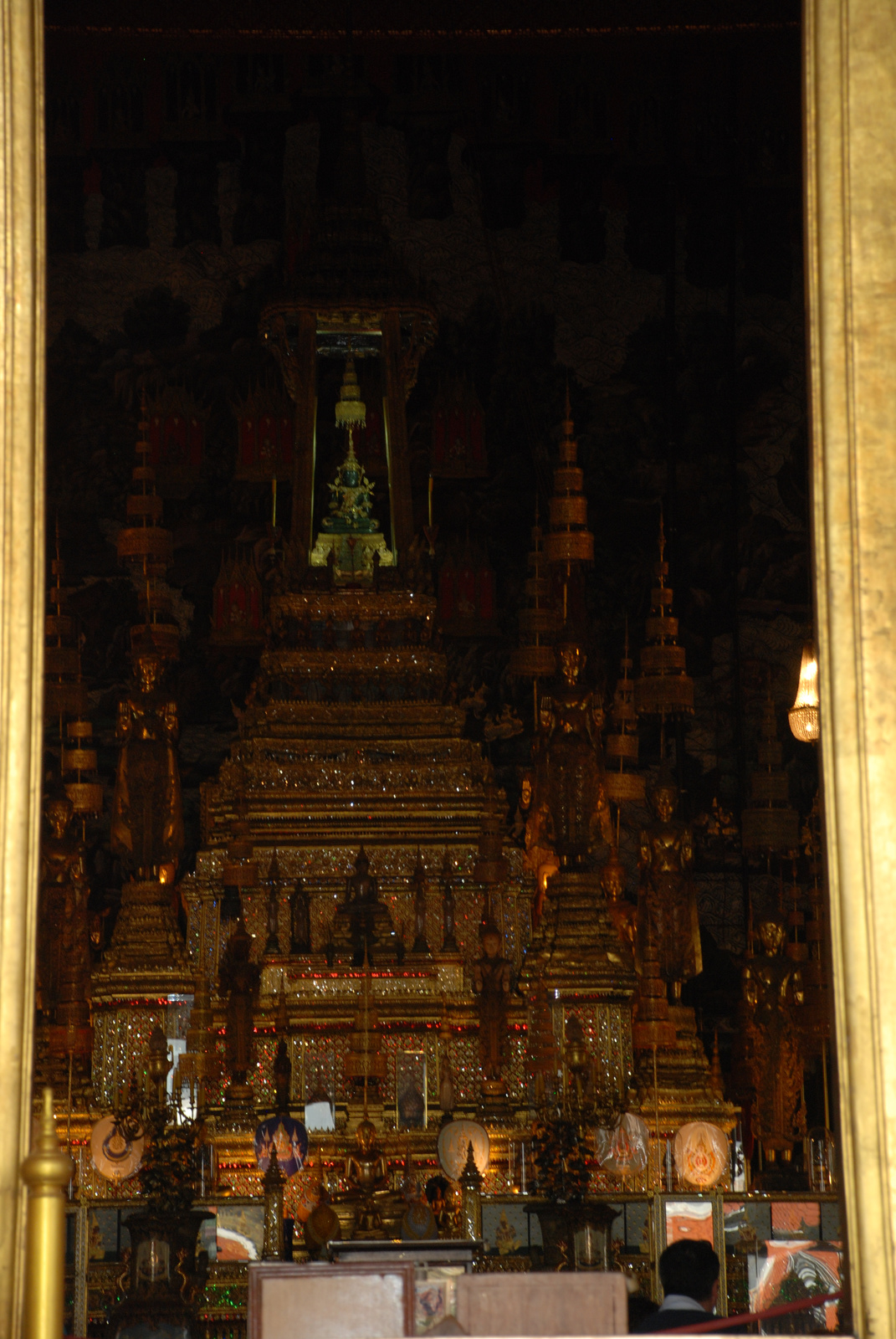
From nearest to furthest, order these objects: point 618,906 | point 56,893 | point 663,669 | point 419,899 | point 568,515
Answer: point 419,899 → point 56,893 → point 568,515 → point 618,906 → point 663,669

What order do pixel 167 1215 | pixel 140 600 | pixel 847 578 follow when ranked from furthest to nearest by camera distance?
pixel 140 600 < pixel 167 1215 < pixel 847 578

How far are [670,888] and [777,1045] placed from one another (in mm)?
1199

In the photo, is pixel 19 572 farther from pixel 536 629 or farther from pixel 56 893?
pixel 536 629

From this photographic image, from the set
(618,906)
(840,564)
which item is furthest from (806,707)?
(840,564)

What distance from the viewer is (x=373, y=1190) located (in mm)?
8445

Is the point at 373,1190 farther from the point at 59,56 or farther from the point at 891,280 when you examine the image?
the point at 59,56

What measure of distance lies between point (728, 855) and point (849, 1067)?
13.0 m

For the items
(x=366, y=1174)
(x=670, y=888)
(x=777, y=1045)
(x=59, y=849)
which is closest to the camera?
(x=366, y=1174)

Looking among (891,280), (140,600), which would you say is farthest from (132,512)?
(891,280)

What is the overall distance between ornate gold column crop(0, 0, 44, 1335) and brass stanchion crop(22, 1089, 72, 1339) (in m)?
0.21

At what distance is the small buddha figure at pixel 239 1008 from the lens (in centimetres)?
973

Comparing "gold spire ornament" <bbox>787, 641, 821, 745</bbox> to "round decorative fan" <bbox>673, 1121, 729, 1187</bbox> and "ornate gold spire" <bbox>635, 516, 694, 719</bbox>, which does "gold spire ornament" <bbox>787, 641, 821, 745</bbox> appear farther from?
"ornate gold spire" <bbox>635, 516, 694, 719</bbox>

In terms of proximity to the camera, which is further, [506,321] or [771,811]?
[506,321]

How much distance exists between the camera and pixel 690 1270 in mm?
4180
